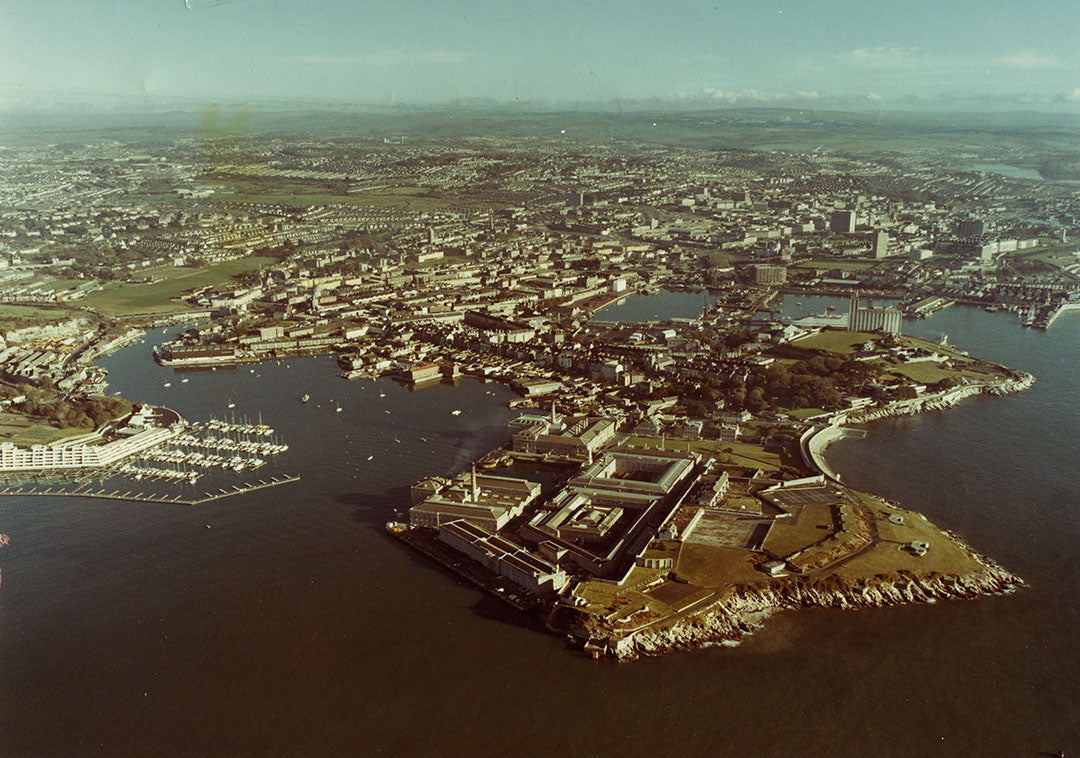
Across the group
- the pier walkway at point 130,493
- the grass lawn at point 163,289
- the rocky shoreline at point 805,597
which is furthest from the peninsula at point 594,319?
the pier walkway at point 130,493

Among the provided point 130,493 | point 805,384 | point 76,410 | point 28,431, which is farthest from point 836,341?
point 28,431

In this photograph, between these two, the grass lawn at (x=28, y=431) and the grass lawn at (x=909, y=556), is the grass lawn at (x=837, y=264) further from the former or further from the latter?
the grass lawn at (x=28, y=431)

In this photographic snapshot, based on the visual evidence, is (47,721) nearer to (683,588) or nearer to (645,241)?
(683,588)

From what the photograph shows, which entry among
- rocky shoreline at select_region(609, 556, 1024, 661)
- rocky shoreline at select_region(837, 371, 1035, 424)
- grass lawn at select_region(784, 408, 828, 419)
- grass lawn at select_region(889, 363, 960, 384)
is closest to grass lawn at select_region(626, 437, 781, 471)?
grass lawn at select_region(784, 408, 828, 419)

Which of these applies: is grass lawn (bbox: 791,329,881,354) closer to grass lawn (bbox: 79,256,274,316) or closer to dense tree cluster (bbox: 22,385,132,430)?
dense tree cluster (bbox: 22,385,132,430)

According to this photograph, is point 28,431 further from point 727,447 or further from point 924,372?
point 924,372

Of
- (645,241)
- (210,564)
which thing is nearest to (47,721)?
(210,564)
